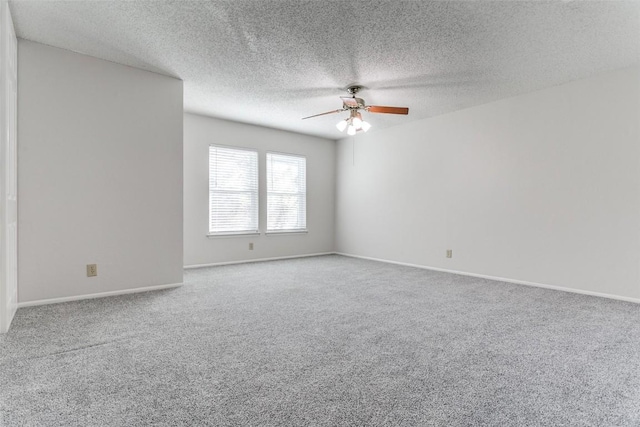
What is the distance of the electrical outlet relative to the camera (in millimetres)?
3521

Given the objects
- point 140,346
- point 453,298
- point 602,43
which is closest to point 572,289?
point 453,298

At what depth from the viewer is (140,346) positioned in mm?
2311

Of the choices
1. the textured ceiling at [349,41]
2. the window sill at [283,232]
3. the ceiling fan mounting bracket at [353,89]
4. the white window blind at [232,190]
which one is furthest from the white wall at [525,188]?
the white window blind at [232,190]

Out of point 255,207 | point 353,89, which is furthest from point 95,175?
point 353,89

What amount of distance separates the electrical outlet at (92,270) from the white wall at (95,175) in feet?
0.12

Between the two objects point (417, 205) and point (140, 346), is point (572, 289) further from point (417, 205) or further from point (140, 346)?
point (140, 346)

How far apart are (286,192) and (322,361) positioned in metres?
4.79

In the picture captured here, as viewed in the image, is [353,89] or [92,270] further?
[353,89]

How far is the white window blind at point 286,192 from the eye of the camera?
253 inches

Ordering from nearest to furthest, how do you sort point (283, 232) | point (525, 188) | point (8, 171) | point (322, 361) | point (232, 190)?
point (322, 361) < point (8, 171) < point (525, 188) < point (232, 190) < point (283, 232)

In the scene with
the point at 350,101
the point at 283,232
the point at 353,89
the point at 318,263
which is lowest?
the point at 318,263

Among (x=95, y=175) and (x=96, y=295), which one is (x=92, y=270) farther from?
(x=95, y=175)

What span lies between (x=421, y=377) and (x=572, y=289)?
323cm

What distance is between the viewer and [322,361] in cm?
208
